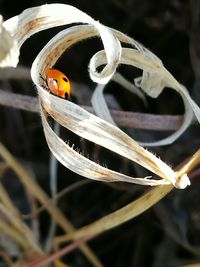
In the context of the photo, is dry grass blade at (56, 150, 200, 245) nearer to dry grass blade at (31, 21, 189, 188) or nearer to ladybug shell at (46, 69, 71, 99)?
dry grass blade at (31, 21, 189, 188)

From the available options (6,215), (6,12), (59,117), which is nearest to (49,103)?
(59,117)

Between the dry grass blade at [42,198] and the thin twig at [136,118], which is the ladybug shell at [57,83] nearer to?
the thin twig at [136,118]

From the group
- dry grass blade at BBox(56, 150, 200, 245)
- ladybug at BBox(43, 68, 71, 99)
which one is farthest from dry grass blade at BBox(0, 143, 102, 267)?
ladybug at BBox(43, 68, 71, 99)

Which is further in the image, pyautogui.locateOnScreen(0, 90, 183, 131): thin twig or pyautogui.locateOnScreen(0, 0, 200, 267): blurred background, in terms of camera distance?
pyautogui.locateOnScreen(0, 0, 200, 267): blurred background

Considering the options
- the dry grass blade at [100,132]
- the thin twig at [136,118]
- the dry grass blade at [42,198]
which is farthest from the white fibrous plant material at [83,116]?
the dry grass blade at [42,198]

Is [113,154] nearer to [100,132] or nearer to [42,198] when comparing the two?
[42,198]

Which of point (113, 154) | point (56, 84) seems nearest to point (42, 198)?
point (113, 154)
